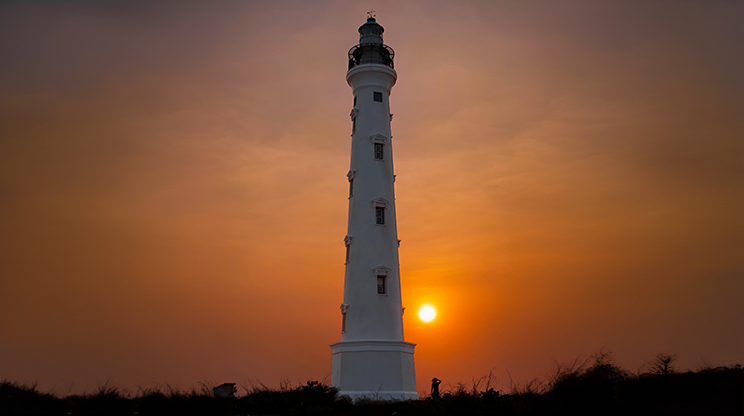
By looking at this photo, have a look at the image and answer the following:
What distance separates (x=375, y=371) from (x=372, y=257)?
6.61 metres

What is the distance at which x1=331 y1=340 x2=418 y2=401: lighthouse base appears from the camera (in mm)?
31250

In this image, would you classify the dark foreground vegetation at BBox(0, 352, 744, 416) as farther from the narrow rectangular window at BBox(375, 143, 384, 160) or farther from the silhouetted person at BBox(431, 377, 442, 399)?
the narrow rectangular window at BBox(375, 143, 384, 160)

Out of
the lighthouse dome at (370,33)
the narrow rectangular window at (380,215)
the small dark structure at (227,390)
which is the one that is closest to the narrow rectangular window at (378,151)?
the narrow rectangular window at (380,215)

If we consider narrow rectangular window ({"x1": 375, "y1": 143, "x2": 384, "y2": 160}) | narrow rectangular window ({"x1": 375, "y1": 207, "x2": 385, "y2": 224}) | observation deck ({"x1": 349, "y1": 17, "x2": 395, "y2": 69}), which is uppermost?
observation deck ({"x1": 349, "y1": 17, "x2": 395, "y2": 69})

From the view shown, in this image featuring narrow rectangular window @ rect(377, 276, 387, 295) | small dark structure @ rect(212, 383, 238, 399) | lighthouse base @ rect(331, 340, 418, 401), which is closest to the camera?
small dark structure @ rect(212, 383, 238, 399)

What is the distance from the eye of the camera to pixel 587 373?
1980 centimetres

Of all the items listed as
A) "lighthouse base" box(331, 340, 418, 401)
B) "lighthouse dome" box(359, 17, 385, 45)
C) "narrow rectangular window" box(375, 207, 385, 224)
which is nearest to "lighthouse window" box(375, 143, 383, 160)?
"narrow rectangular window" box(375, 207, 385, 224)

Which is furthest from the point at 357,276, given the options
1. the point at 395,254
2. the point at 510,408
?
the point at 510,408

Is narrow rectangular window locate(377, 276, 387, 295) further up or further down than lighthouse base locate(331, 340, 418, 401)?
further up

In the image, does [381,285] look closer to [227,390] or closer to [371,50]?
[227,390]

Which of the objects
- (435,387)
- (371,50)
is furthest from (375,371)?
(371,50)

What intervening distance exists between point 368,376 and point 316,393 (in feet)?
12.4

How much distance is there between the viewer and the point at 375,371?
3153cm

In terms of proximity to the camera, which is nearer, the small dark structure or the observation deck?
the small dark structure
